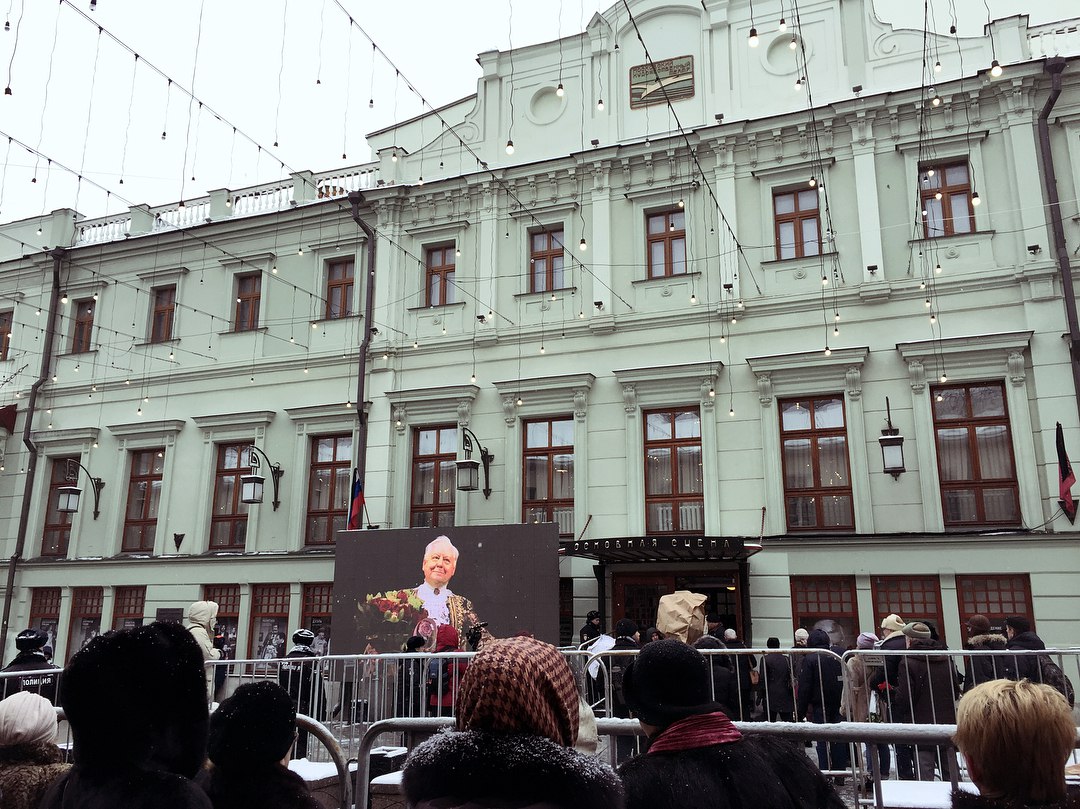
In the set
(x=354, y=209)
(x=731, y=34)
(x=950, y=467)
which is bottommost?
(x=950, y=467)

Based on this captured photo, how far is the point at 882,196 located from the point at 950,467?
564cm

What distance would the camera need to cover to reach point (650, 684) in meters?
2.89

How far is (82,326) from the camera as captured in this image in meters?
24.0

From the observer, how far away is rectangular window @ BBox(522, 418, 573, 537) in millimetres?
18031

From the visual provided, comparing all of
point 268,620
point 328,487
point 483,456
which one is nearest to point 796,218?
point 483,456

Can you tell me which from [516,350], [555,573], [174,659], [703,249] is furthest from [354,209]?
[174,659]

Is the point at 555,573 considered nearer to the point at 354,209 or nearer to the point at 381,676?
the point at 381,676

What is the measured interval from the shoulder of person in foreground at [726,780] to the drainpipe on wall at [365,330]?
17.1 meters

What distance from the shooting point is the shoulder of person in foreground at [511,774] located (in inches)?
77.2

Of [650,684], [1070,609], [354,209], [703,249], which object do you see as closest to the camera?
[650,684]

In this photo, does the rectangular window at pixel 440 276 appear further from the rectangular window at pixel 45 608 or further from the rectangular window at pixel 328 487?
the rectangular window at pixel 45 608

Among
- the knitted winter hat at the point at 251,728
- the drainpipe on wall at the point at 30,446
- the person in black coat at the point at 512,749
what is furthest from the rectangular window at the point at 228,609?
the person in black coat at the point at 512,749

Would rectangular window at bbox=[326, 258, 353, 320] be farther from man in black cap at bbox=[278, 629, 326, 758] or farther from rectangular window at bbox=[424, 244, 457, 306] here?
man in black cap at bbox=[278, 629, 326, 758]

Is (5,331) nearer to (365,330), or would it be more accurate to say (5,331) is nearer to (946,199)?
(365,330)
